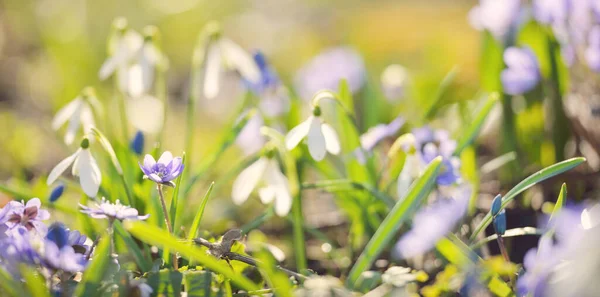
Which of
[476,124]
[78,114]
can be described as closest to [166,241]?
[78,114]

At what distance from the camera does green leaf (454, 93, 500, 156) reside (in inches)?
62.1

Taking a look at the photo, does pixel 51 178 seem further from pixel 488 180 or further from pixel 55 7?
pixel 55 7

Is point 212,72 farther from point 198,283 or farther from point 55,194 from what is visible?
point 198,283

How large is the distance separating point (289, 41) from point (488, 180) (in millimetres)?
2607

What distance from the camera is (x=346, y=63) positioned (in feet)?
8.45

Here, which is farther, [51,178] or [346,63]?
[346,63]

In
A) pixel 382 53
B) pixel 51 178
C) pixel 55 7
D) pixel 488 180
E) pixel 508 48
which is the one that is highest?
pixel 55 7

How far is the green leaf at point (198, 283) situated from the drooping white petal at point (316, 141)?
335mm

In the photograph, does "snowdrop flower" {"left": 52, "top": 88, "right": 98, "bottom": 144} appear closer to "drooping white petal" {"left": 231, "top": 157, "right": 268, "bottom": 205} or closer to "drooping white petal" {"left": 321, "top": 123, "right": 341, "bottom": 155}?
"drooping white petal" {"left": 231, "top": 157, "right": 268, "bottom": 205}

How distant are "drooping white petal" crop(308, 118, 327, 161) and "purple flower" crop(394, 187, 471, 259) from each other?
0.25m

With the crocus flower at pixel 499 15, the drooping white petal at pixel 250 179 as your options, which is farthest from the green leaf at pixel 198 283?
the crocus flower at pixel 499 15

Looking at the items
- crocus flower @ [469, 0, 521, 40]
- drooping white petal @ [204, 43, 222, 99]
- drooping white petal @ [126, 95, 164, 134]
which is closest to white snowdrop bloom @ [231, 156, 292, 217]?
drooping white petal @ [204, 43, 222, 99]

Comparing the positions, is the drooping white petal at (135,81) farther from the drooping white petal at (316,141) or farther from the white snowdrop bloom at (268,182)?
the drooping white petal at (316,141)

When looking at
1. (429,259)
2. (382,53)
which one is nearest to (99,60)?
(382,53)
